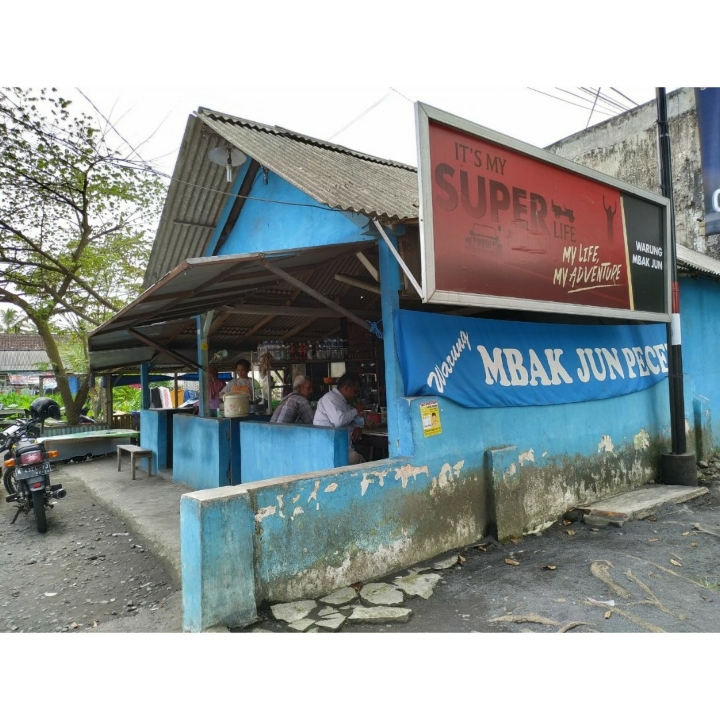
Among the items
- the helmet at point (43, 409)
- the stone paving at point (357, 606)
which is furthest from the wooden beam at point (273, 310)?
the helmet at point (43, 409)

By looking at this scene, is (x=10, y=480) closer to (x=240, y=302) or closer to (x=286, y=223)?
(x=240, y=302)

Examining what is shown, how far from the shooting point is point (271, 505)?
375cm

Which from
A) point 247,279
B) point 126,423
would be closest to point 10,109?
point 247,279

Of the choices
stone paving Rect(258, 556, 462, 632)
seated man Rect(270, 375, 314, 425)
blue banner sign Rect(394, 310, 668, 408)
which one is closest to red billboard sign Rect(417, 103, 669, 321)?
blue banner sign Rect(394, 310, 668, 408)

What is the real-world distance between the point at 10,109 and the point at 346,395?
902cm

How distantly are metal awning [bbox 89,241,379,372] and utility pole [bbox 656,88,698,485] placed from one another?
4170 mm

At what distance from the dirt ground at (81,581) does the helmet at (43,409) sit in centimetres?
191

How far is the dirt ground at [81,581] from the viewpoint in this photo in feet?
13.6

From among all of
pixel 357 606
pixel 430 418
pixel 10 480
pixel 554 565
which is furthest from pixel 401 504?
pixel 10 480

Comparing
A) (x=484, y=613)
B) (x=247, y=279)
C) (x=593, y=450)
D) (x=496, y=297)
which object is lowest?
(x=484, y=613)

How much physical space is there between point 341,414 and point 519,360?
2.01 metres

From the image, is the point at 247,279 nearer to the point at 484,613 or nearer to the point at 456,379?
the point at 456,379

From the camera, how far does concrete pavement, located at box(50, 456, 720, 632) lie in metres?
3.57

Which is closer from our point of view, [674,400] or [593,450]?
[593,450]
